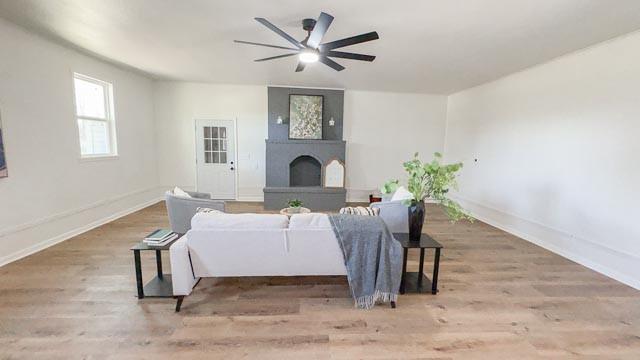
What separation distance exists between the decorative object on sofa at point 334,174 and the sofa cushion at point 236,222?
4067mm

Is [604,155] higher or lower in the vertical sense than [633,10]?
lower

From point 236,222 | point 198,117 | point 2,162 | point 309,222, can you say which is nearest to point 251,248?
point 236,222

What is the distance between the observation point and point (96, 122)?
489 centimetres

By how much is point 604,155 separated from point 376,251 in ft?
10.4

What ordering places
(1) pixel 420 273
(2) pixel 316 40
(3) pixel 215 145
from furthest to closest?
(3) pixel 215 145 < (1) pixel 420 273 < (2) pixel 316 40

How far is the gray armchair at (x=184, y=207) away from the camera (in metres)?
3.62

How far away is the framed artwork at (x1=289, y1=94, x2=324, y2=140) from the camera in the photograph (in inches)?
259

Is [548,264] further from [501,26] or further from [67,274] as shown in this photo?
[67,274]

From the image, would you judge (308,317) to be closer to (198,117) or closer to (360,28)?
(360,28)

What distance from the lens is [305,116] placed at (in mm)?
6625

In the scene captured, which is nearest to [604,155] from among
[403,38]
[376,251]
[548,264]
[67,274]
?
[548,264]

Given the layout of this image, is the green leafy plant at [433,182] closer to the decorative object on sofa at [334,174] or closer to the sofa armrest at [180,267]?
the sofa armrest at [180,267]

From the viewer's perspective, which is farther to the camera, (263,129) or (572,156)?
(263,129)

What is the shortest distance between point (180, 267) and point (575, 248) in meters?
4.73
